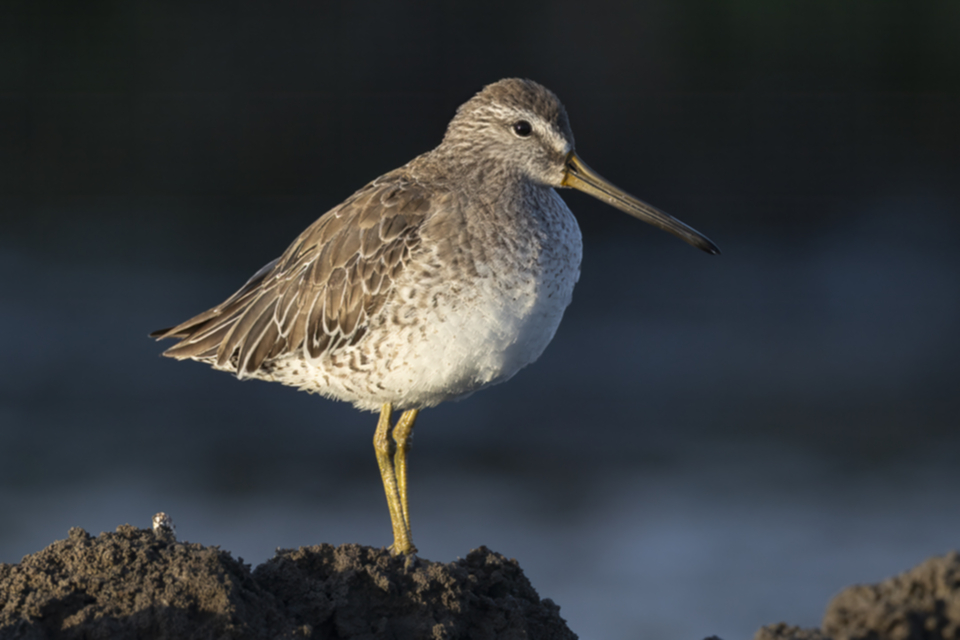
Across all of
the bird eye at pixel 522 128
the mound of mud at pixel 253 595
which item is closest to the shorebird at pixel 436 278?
the bird eye at pixel 522 128

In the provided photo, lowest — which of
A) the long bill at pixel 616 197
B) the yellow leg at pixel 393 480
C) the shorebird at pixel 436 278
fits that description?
the yellow leg at pixel 393 480

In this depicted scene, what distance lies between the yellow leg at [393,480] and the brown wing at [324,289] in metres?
0.69

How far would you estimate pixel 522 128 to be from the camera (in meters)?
5.79

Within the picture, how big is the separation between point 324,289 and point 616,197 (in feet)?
6.18

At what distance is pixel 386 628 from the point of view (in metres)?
4.12

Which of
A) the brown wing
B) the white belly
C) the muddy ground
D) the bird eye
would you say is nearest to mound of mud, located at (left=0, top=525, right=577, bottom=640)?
the muddy ground

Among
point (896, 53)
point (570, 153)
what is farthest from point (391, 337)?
point (896, 53)

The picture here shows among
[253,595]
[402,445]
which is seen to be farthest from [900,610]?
[402,445]

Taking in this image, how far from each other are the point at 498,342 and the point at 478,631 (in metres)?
1.63

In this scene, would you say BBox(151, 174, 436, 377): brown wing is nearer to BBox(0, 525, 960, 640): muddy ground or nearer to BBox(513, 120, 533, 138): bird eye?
BBox(513, 120, 533, 138): bird eye

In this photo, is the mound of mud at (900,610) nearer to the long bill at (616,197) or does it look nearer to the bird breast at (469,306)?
the bird breast at (469,306)

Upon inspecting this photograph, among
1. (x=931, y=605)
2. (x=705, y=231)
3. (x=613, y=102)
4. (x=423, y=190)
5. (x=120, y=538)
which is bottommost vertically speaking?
(x=931, y=605)

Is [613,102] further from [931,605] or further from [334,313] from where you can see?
[931,605]

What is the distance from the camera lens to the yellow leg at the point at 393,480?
5859mm
